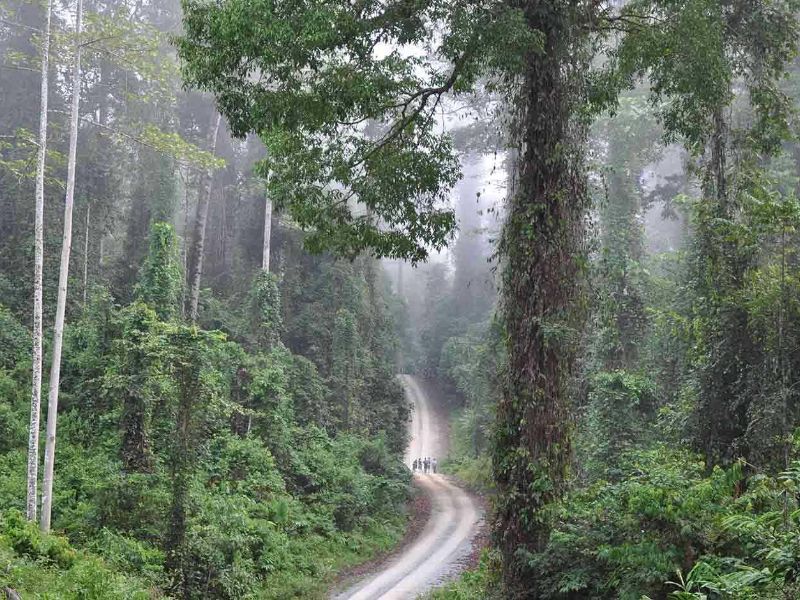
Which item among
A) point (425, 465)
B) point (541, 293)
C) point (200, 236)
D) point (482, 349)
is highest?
point (200, 236)

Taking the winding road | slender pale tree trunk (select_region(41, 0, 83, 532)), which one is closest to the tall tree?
slender pale tree trunk (select_region(41, 0, 83, 532))

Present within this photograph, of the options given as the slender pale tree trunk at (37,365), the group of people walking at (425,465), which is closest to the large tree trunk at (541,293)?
the slender pale tree trunk at (37,365)

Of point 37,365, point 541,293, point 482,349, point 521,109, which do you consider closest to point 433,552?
point 482,349

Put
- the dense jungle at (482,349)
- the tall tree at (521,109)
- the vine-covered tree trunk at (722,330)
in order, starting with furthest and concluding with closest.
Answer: the vine-covered tree trunk at (722,330), the tall tree at (521,109), the dense jungle at (482,349)

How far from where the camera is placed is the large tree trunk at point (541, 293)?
25.3 feet

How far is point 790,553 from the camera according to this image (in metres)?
3.65

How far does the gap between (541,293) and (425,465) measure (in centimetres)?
2481

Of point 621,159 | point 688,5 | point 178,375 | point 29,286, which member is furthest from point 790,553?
point 621,159

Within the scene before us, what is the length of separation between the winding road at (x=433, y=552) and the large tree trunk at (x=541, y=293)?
7.00m

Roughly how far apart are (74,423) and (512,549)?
484 inches

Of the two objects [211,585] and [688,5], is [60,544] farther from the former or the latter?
[688,5]

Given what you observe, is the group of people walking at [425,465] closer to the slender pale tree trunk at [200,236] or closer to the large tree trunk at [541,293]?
the slender pale tree trunk at [200,236]

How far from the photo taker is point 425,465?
31469mm

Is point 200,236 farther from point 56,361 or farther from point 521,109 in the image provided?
point 521,109
